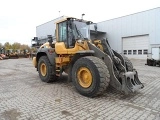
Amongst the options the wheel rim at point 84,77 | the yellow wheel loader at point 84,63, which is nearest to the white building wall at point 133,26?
the yellow wheel loader at point 84,63

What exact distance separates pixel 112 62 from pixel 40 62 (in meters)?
4.09

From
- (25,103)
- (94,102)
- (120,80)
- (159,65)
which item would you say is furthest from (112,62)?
(159,65)

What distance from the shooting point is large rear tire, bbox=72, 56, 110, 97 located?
5.04 meters

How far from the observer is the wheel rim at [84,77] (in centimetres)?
549

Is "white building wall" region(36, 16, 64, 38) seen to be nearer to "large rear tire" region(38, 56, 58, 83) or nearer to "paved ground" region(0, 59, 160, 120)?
"large rear tire" region(38, 56, 58, 83)

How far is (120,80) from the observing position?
5.32m

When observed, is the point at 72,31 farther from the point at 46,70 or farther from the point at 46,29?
the point at 46,29

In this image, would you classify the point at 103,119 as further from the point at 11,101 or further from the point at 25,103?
the point at 11,101

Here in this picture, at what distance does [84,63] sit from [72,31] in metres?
1.71

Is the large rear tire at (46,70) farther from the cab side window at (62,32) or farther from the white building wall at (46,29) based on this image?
the white building wall at (46,29)

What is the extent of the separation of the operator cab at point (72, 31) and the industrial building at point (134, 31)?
16408 mm

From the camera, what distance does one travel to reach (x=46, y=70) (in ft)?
25.5

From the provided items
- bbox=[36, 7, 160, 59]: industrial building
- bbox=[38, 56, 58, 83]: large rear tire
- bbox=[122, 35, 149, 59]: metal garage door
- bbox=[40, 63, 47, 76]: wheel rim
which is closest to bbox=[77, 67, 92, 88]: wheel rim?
bbox=[38, 56, 58, 83]: large rear tire

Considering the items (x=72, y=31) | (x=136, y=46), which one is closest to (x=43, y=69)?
(x=72, y=31)
